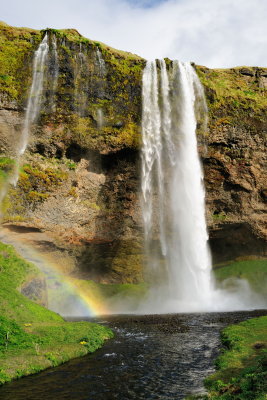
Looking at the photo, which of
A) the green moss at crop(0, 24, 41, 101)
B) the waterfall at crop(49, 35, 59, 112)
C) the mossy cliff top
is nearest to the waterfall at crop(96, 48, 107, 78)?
the mossy cliff top

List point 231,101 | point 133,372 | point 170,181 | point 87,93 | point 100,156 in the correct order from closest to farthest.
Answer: point 133,372 → point 87,93 → point 100,156 → point 170,181 → point 231,101

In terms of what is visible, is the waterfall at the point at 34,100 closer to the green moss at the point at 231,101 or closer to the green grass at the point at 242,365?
the green moss at the point at 231,101

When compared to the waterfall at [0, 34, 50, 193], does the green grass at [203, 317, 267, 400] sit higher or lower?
lower

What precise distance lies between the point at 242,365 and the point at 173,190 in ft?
98.8

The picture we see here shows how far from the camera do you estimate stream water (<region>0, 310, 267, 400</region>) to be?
11.2 m


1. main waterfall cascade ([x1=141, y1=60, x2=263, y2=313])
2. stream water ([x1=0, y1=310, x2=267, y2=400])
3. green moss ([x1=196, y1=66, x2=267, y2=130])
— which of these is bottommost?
stream water ([x1=0, y1=310, x2=267, y2=400])

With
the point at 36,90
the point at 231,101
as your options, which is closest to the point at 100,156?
the point at 36,90

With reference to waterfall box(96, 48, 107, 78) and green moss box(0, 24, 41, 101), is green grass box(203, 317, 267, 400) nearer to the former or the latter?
waterfall box(96, 48, 107, 78)

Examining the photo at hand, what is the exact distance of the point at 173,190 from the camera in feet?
140

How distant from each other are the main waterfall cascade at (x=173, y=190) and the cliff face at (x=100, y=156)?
5.11 feet

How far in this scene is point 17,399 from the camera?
35.3 ft

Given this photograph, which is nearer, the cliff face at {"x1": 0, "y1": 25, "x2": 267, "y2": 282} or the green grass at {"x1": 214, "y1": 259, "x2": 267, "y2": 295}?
the cliff face at {"x1": 0, "y1": 25, "x2": 267, "y2": 282}

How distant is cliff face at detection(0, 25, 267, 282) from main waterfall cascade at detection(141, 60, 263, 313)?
1.56 meters

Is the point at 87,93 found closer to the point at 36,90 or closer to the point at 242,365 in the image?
the point at 36,90
